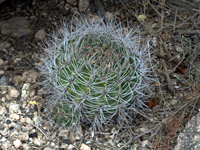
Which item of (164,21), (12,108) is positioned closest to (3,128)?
(12,108)

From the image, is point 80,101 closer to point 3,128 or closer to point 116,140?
point 116,140

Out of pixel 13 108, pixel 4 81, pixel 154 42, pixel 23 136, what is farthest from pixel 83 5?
pixel 23 136

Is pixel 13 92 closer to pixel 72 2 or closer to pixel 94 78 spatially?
pixel 94 78

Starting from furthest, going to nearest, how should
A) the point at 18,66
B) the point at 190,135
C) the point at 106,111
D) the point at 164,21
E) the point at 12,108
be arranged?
the point at 164,21 < the point at 18,66 < the point at 12,108 < the point at 106,111 < the point at 190,135

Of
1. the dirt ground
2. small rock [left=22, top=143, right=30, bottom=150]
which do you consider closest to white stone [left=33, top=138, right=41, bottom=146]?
small rock [left=22, top=143, right=30, bottom=150]

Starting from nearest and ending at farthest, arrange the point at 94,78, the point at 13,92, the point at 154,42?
the point at 94,78 → the point at 13,92 → the point at 154,42

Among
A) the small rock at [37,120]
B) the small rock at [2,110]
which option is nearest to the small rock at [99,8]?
the small rock at [37,120]

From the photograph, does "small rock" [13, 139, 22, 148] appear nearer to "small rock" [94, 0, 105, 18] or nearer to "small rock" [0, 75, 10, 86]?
"small rock" [0, 75, 10, 86]
